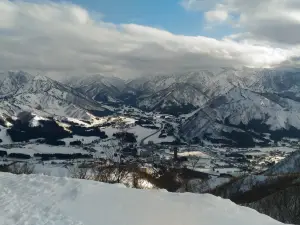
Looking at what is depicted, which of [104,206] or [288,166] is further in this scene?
[288,166]

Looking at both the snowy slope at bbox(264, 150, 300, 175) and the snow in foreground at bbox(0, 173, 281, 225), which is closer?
the snow in foreground at bbox(0, 173, 281, 225)

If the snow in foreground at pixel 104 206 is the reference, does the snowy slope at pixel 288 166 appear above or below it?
below

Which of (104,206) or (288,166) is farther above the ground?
(104,206)

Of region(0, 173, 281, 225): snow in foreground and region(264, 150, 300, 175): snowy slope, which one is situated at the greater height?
region(0, 173, 281, 225): snow in foreground

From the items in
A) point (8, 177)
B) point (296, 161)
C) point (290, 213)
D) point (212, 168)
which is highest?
point (8, 177)

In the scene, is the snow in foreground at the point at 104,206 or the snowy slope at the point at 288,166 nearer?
the snow in foreground at the point at 104,206

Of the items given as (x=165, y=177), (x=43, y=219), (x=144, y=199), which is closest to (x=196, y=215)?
(x=144, y=199)

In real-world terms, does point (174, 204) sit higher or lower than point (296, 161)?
higher

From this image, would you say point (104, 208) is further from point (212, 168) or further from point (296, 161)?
point (212, 168)
